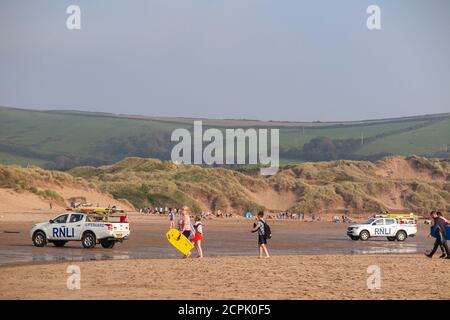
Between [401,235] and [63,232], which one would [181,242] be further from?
[401,235]

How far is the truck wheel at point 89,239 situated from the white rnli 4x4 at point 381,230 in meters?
16.8

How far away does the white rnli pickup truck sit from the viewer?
117ft

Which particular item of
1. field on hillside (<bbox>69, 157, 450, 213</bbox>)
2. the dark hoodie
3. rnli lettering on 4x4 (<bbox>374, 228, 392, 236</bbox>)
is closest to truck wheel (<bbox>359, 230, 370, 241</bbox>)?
rnli lettering on 4x4 (<bbox>374, 228, 392, 236</bbox>)

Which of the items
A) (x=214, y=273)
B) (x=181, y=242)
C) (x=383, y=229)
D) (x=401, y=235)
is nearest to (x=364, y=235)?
(x=383, y=229)

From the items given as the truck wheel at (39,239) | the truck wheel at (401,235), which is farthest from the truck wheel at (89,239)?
the truck wheel at (401,235)

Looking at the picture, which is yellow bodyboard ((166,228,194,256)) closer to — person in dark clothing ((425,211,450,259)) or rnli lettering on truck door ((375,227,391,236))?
person in dark clothing ((425,211,450,259))

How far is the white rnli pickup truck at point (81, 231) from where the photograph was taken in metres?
35.5

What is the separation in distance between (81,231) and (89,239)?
0.42m

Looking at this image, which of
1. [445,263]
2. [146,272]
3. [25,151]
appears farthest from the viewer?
[25,151]

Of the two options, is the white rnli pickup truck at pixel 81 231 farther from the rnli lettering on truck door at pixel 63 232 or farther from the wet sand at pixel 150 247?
the wet sand at pixel 150 247
